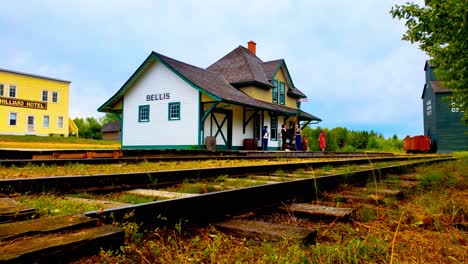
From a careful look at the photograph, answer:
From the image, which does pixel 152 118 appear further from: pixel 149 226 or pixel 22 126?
pixel 22 126

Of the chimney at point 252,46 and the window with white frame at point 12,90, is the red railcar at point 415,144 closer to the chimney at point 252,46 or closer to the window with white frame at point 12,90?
the chimney at point 252,46

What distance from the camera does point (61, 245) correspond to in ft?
4.75

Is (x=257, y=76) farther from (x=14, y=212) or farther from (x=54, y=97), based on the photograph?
(x=54, y=97)

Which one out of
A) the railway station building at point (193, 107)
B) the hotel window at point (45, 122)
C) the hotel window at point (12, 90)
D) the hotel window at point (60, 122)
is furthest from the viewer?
the hotel window at point (60, 122)

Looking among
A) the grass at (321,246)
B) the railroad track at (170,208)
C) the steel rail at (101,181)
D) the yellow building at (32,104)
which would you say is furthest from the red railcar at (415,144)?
the yellow building at (32,104)

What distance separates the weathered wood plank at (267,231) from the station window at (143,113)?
20854 millimetres

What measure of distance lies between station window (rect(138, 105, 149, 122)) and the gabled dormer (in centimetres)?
675

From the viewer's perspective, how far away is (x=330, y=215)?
2.83 m

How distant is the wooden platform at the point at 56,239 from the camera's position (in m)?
1.36

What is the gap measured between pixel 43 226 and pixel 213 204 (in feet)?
4.19

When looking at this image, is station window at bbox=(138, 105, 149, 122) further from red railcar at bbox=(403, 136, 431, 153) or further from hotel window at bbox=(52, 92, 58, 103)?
hotel window at bbox=(52, 92, 58, 103)

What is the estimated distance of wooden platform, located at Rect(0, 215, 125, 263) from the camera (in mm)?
1361

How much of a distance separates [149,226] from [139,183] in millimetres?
2281

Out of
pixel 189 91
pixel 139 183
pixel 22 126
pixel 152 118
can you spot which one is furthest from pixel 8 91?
pixel 139 183
